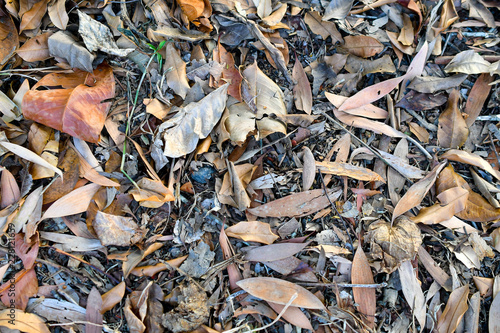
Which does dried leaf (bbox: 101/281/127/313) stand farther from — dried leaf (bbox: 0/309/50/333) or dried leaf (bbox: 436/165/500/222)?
dried leaf (bbox: 436/165/500/222)

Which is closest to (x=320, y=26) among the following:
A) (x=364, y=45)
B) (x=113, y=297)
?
(x=364, y=45)

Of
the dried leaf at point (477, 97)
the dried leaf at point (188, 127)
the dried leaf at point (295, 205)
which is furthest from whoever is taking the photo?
the dried leaf at point (477, 97)

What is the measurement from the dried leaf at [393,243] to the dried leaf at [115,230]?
0.96 m

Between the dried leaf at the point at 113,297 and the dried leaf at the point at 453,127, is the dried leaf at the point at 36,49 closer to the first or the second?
the dried leaf at the point at 113,297

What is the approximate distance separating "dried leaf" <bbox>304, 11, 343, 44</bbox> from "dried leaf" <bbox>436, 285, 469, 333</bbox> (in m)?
1.21

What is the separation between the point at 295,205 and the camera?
1.37 metres

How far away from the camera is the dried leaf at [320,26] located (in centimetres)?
146

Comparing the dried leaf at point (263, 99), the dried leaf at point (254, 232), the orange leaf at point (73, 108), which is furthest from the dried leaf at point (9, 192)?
the dried leaf at point (263, 99)

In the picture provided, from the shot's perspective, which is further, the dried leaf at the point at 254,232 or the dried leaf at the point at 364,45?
the dried leaf at the point at 364,45

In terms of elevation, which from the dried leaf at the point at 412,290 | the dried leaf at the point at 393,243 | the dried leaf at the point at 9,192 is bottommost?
the dried leaf at the point at 412,290

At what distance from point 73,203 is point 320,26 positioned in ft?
4.31

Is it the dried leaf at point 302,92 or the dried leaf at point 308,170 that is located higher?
the dried leaf at point 302,92

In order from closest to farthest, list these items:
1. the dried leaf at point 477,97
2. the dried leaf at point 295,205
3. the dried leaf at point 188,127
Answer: the dried leaf at point 188,127 → the dried leaf at point 295,205 → the dried leaf at point 477,97

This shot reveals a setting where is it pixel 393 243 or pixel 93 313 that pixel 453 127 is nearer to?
pixel 393 243
